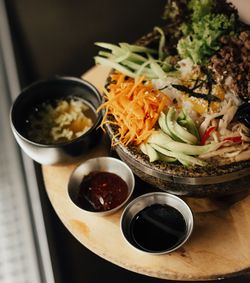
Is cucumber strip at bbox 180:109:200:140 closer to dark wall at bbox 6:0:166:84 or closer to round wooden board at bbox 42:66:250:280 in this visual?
round wooden board at bbox 42:66:250:280

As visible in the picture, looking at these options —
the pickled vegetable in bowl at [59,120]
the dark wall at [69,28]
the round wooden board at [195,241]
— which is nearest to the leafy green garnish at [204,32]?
the pickled vegetable in bowl at [59,120]

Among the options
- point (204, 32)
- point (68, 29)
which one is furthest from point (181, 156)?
point (68, 29)

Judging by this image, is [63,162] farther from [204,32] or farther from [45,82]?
[204,32]

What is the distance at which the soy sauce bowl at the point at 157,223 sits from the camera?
2148mm

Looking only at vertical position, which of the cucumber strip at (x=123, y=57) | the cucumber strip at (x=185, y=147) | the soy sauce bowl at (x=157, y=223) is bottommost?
the soy sauce bowl at (x=157, y=223)

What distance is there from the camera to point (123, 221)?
221 centimetres

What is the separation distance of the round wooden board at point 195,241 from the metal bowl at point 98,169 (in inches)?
2.3

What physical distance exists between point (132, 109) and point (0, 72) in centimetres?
139

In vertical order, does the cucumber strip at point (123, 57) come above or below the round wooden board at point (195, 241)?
above

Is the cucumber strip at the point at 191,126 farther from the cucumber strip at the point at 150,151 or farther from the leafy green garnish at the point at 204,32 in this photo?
the leafy green garnish at the point at 204,32

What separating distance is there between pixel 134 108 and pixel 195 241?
67 cm

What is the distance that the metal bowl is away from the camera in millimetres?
2379

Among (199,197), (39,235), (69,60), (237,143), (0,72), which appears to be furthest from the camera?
(69,60)

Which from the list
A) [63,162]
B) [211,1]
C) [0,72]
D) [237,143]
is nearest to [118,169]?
[63,162]
